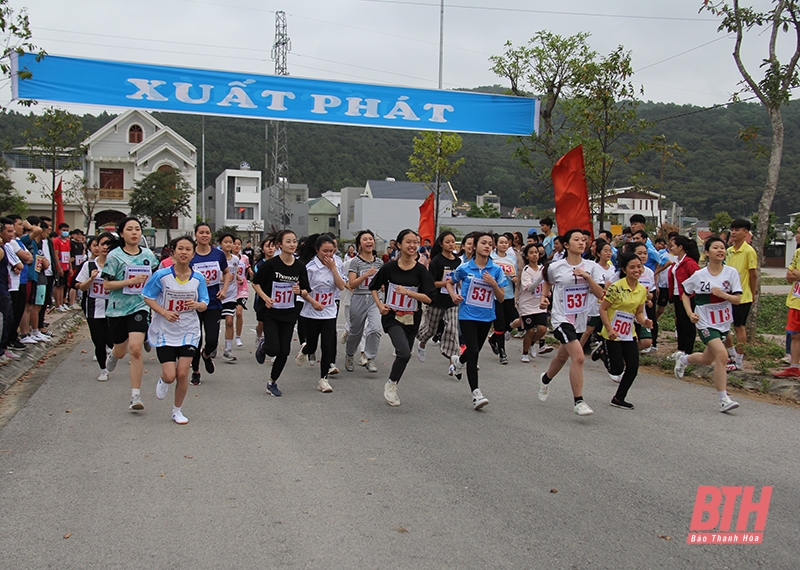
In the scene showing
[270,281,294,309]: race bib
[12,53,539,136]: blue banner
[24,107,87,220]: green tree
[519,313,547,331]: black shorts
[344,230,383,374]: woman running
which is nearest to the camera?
[270,281,294,309]: race bib

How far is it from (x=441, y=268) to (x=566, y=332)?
225 cm

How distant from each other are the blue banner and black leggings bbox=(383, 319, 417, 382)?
559 cm

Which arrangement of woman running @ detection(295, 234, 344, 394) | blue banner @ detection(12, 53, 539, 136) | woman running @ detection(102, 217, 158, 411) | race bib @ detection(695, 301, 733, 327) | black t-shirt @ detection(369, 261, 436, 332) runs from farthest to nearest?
blue banner @ detection(12, 53, 539, 136) < woman running @ detection(295, 234, 344, 394) < black t-shirt @ detection(369, 261, 436, 332) < race bib @ detection(695, 301, 733, 327) < woman running @ detection(102, 217, 158, 411)

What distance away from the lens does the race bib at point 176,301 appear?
275 inches

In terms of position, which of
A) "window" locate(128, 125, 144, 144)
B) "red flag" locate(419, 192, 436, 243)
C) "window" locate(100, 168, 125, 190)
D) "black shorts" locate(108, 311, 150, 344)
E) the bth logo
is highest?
"window" locate(128, 125, 144, 144)

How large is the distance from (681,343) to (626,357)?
307cm

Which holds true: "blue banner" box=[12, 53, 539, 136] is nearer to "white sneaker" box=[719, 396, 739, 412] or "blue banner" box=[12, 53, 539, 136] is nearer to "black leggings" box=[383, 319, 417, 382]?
"black leggings" box=[383, 319, 417, 382]

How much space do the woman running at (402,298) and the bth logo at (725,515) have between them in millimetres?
3532

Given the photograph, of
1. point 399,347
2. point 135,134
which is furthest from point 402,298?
point 135,134

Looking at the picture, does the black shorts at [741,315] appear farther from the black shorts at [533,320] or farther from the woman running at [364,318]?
the woman running at [364,318]

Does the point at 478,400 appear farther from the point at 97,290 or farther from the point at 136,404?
the point at 97,290

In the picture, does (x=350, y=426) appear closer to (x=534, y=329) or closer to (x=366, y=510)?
(x=366, y=510)

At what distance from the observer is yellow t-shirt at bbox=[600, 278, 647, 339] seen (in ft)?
25.4

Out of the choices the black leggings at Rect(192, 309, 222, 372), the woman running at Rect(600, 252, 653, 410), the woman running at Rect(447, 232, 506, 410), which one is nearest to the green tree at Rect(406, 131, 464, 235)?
the black leggings at Rect(192, 309, 222, 372)
